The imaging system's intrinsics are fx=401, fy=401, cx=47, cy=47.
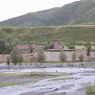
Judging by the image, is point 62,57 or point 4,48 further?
point 4,48

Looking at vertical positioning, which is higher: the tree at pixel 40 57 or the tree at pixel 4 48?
the tree at pixel 4 48

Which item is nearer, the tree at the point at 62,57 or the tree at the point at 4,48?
the tree at the point at 62,57

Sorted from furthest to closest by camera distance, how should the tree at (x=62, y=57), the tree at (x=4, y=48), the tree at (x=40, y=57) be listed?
the tree at (x=4, y=48), the tree at (x=62, y=57), the tree at (x=40, y=57)

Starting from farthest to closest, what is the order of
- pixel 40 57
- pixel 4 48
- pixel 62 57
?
pixel 4 48 → pixel 62 57 → pixel 40 57

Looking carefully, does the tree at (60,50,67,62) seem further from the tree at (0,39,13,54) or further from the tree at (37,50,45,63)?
the tree at (0,39,13,54)

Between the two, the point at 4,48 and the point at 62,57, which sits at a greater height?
the point at 4,48

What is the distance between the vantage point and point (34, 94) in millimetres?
56938

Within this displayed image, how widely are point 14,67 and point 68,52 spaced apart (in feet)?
78.6

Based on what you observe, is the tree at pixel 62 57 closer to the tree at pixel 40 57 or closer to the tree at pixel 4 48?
the tree at pixel 40 57

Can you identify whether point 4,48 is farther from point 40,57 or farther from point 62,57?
point 62,57

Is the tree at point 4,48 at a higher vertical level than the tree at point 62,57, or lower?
higher

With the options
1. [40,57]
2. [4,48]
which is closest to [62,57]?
[40,57]

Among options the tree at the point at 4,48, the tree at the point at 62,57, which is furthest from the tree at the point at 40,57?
the tree at the point at 4,48

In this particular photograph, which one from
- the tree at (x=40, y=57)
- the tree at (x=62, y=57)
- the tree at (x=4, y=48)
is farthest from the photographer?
the tree at (x=4, y=48)
